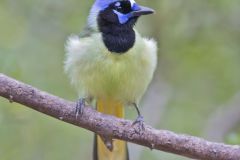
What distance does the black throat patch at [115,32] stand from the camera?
4301 millimetres

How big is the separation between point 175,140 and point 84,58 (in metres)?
1.09

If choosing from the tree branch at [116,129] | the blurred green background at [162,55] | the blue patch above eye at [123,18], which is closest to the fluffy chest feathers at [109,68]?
the blue patch above eye at [123,18]

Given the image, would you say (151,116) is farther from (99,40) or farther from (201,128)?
(99,40)

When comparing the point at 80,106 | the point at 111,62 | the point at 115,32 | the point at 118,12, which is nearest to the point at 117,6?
the point at 118,12

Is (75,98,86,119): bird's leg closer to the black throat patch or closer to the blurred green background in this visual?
the black throat patch

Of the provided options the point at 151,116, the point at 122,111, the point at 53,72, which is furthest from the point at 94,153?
the point at 53,72

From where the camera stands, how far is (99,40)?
434 centimetres

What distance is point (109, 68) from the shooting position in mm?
4176

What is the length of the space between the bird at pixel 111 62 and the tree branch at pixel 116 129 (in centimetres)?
44

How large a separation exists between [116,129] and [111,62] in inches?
28.9

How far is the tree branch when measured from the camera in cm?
Result: 339

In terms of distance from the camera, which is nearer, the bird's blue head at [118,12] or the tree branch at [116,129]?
the tree branch at [116,129]

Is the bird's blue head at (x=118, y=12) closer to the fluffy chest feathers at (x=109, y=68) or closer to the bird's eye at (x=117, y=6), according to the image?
the bird's eye at (x=117, y=6)

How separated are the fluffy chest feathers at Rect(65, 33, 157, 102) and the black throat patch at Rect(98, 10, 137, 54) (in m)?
0.04
